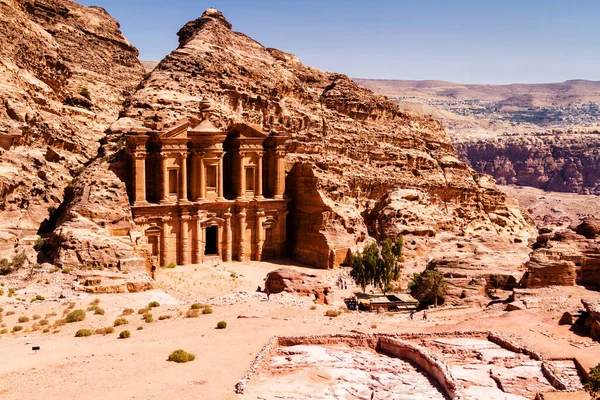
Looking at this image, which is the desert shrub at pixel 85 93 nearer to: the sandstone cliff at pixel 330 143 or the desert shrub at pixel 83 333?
the sandstone cliff at pixel 330 143

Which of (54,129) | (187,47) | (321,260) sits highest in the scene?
(187,47)

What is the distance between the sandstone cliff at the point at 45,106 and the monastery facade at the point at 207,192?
19.4 ft

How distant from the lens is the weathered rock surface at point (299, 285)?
3106cm

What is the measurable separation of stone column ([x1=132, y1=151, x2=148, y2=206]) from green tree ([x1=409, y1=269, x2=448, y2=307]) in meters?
19.0

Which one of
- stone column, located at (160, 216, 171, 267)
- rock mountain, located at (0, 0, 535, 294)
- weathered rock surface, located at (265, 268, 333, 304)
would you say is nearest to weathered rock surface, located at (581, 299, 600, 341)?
rock mountain, located at (0, 0, 535, 294)

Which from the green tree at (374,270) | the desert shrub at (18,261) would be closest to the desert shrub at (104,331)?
the desert shrub at (18,261)

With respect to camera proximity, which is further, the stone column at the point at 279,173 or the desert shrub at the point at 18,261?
the stone column at the point at 279,173

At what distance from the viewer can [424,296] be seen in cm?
3325

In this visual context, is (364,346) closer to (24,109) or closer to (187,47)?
(24,109)

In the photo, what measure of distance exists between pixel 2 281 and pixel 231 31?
Result: 4074 cm

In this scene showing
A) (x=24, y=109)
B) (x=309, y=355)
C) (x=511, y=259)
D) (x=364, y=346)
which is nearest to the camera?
(x=309, y=355)

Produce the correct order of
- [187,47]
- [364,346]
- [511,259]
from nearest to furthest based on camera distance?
[364,346], [511,259], [187,47]

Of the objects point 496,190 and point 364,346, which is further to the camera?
point 496,190

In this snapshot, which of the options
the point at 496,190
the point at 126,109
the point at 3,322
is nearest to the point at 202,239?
the point at 126,109
